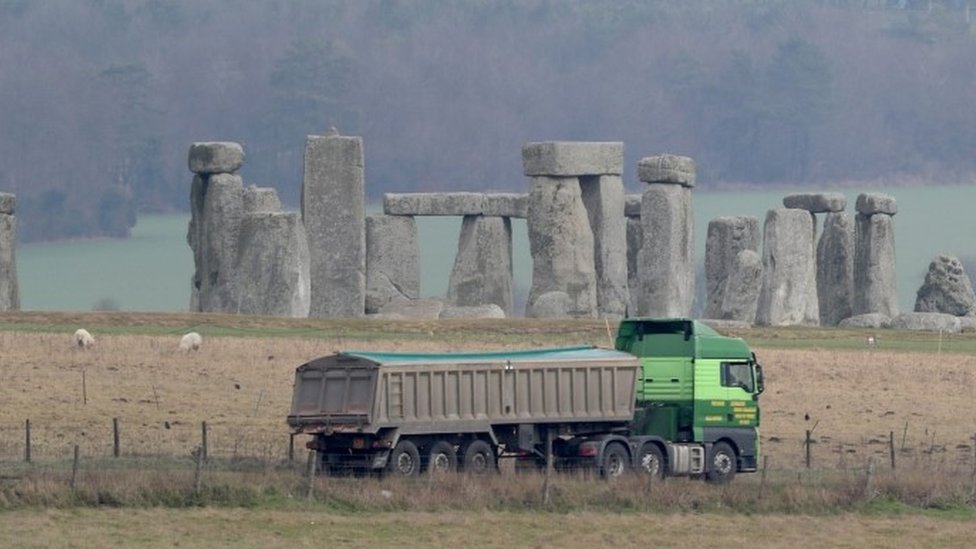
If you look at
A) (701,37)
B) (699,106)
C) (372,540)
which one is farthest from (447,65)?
(372,540)

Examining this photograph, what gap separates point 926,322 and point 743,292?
144 inches

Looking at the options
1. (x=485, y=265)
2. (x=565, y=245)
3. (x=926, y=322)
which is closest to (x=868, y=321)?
(x=926, y=322)

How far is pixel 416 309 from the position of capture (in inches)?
2170

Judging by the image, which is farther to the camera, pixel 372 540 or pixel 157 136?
pixel 157 136

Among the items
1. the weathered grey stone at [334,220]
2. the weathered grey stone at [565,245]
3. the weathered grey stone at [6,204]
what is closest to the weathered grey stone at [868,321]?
the weathered grey stone at [565,245]

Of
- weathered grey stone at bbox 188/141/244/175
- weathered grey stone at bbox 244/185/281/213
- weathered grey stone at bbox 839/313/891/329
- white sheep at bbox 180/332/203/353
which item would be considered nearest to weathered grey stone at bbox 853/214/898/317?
weathered grey stone at bbox 839/313/891/329

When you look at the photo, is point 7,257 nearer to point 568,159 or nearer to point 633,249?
point 568,159

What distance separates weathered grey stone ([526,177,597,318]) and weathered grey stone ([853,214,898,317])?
6.89 meters

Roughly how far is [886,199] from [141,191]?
57546mm

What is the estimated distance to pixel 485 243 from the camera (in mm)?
59281

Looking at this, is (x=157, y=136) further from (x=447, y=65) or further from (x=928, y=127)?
(x=928, y=127)

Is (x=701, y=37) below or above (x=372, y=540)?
above

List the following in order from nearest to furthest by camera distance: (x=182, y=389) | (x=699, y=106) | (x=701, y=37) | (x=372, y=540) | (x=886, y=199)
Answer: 1. (x=372, y=540)
2. (x=182, y=389)
3. (x=886, y=199)
4. (x=699, y=106)
5. (x=701, y=37)

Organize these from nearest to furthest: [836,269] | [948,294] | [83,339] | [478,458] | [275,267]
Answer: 1. [478,458]
2. [83,339]
3. [275,267]
4. [948,294]
5. [836,269]
